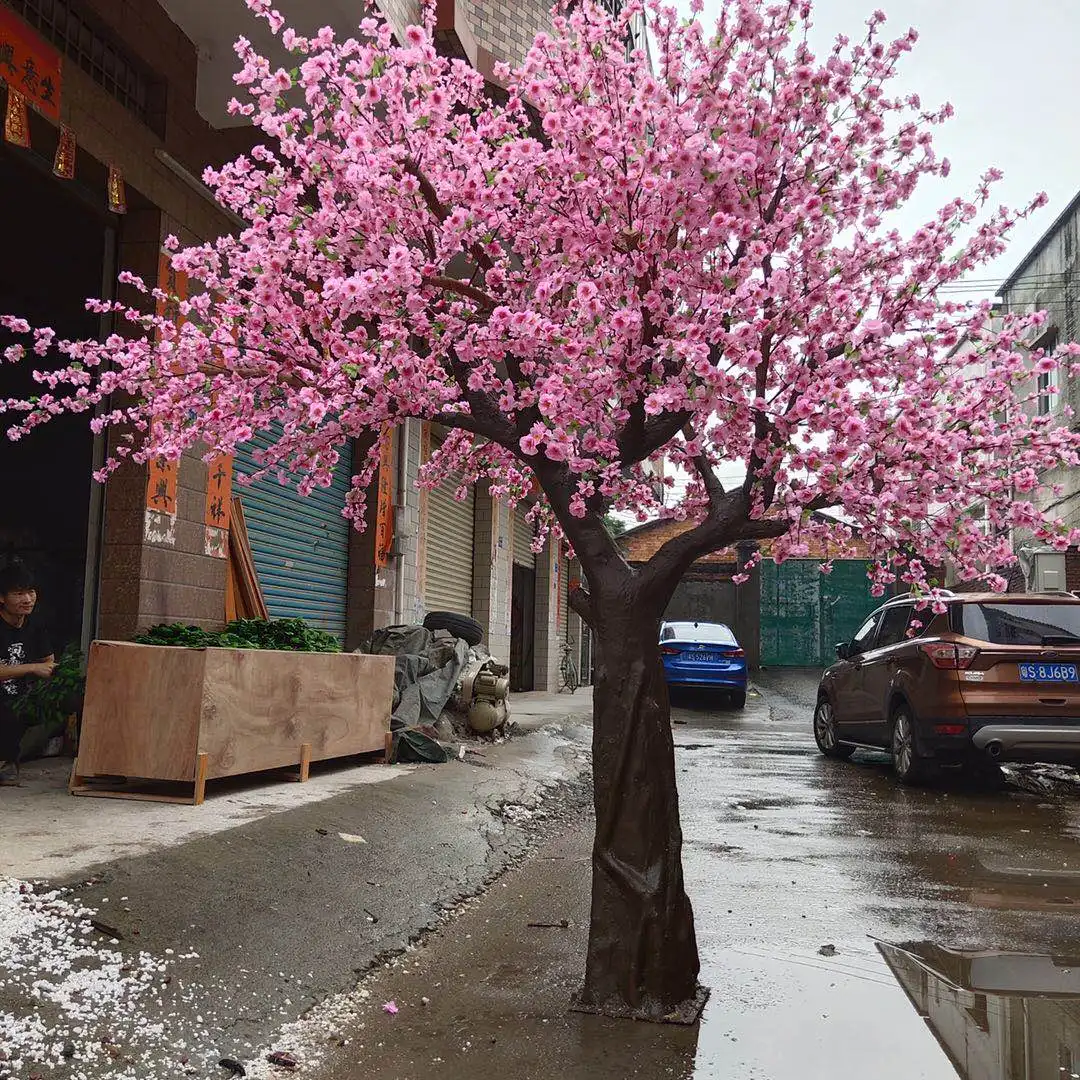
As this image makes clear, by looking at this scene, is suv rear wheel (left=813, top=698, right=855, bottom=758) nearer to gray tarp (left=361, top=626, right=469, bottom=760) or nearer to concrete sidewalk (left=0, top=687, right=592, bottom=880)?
gray tarp (left=361, top=626, right=469, bottom=760)

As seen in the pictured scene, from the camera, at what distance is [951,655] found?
8.82 meters

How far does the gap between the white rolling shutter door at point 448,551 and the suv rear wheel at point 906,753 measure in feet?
20.3

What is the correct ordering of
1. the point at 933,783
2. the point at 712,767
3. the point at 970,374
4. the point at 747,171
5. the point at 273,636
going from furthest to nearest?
the point at 712,767 < the point at 933,783 < the point at 273,636 < the point at 970,374 < the point at 747,171

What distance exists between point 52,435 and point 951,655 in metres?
7.62

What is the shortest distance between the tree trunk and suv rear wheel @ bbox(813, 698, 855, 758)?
859 cm

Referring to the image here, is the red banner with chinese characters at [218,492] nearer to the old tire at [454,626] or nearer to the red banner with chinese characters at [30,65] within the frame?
the red banner with chinese characters at [30,65]

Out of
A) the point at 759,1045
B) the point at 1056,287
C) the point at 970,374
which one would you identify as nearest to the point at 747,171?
the point at 970,374

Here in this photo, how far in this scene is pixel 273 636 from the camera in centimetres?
789

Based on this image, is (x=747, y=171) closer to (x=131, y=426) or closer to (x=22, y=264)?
(x=131, y=426)

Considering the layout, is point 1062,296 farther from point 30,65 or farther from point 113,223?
point 30,65

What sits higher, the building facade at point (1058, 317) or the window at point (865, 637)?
the building facade at point (1058, 317)

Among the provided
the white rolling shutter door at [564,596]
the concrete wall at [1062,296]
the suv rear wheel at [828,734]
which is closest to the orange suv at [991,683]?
the suv rear wheel at [828,734]

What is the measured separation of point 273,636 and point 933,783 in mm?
6230

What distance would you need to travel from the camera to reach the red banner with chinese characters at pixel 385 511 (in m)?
11.5
